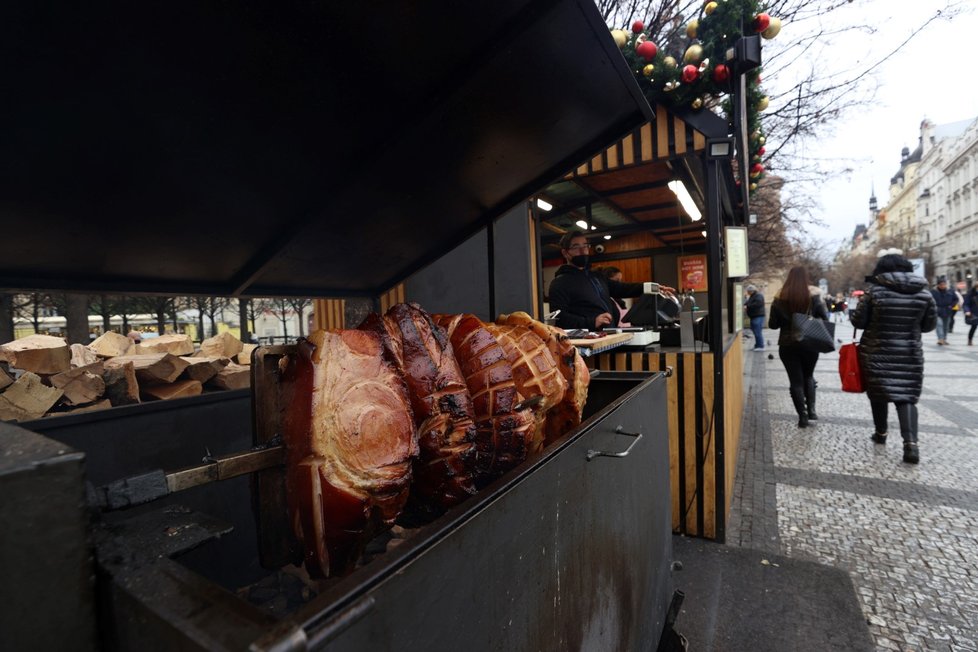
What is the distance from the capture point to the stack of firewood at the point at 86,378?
2.00 metres

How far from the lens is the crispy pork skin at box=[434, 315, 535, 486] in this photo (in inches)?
56.9

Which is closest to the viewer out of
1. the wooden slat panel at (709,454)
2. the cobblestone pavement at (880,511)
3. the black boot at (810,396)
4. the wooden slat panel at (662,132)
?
the cobblestone pavement at (880,511)

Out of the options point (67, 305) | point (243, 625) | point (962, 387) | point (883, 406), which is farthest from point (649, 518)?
point (962, 387)

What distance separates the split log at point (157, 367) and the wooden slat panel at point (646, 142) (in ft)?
12.0

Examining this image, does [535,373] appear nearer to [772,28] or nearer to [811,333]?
[772,28]

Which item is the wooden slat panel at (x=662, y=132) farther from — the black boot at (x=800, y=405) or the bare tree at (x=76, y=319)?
the bare tree at (x=76, y=319)

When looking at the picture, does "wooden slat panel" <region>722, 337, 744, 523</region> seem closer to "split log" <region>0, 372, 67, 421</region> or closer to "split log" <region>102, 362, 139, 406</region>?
"split log" <region>102, 362, 139, 406</region>

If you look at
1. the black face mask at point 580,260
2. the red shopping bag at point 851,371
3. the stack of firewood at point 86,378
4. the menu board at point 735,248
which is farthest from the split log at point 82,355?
the red shopping bag at point 851,371

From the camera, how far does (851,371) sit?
17.7 feet

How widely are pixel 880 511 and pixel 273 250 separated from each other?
201 inches

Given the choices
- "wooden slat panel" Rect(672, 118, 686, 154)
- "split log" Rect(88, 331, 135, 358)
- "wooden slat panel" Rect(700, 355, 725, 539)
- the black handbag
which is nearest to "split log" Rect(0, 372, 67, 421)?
"split log" Rect(88, 331, 135, 358)

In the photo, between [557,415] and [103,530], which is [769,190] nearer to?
[557,415]

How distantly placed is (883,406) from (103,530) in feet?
23.3

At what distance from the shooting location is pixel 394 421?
114cm
